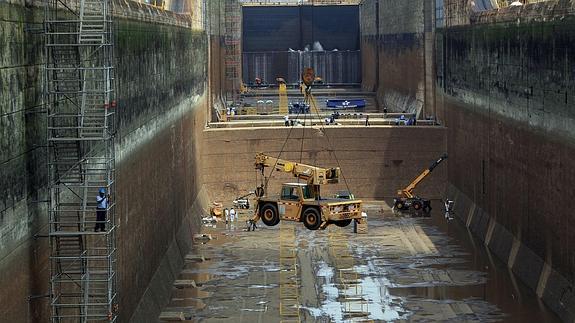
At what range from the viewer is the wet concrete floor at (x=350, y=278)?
38938 mm

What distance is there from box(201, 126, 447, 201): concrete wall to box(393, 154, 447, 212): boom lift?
92 centimetres

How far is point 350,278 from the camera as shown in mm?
44781

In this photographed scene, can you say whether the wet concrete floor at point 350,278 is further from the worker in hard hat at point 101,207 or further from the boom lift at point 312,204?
the worker in hard hat at point 101,207

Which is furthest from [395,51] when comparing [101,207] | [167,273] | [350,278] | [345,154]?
[101,207]

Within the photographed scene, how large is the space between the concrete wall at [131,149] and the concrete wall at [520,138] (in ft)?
37.9

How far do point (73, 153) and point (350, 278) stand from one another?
20749 mm

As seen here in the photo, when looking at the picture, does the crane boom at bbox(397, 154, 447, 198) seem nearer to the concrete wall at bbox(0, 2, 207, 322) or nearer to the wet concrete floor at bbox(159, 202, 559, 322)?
the wet concrete floor at bbox(159, 202, 559, 322)

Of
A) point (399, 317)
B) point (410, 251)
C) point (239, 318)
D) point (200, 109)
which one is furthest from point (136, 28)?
point (200, 109)

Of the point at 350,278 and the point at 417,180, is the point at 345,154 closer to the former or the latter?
the point at 417,180

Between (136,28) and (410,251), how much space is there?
53.7 feet

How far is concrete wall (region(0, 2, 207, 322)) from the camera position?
21.1 meters

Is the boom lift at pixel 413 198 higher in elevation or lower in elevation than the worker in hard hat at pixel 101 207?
lower

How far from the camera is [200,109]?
62594mm

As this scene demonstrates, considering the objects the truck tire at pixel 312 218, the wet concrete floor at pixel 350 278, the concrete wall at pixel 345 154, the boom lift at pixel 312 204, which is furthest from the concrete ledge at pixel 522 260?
the truck tire at pixel 312 218
